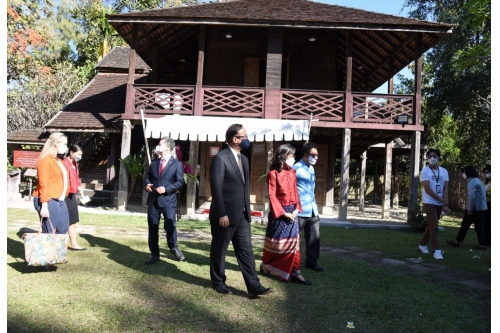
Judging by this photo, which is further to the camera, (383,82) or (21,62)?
(21,62)

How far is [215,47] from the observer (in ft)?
48.6

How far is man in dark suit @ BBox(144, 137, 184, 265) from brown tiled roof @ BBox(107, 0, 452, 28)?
6.98 m

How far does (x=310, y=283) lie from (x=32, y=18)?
18.8m

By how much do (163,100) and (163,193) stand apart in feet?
23.7

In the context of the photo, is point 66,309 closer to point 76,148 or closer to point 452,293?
point 76,148

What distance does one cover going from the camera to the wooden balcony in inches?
Answer: 481

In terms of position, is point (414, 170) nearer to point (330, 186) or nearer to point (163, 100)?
point (330, 186)

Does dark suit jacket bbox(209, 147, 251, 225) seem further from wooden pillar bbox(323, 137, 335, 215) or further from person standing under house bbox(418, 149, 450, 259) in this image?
wooden pillar bbox(323, 137, 335, 215)

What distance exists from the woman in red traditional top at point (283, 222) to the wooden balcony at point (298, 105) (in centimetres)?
710

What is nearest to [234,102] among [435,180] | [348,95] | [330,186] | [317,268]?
[348,95]

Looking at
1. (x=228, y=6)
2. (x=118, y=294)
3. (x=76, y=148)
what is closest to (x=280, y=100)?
(x=228, y=6)

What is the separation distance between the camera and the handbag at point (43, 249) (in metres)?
4.77

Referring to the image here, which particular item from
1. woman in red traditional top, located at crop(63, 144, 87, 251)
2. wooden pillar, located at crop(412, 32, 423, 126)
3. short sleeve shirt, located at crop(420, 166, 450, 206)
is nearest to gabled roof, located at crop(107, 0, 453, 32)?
wooden pillar, located at crop(412, 32, 423, 126)

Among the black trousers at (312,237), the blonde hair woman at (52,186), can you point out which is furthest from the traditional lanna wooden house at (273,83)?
the blonde hair woman at (52,186)
